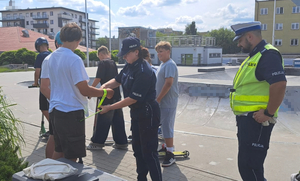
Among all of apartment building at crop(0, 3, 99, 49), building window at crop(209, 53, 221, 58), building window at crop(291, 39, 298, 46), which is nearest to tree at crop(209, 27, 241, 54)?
building window at crop(291, 39, 298, 46)

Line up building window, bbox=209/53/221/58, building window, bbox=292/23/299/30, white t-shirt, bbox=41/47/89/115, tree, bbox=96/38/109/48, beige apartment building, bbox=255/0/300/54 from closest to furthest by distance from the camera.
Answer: white t-shirt, bbox=41/47/89/115 → building window, bbox=209/53/221/58 → beige apartment building, bbox=255/0/300/54 → building window, bbox=292/23/299/30 → tree, bbox=96/38/109/48

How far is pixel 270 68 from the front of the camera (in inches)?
103

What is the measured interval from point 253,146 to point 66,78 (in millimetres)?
2125

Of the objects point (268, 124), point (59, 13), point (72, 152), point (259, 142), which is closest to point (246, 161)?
point (259, 142)

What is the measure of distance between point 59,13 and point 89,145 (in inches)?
3660

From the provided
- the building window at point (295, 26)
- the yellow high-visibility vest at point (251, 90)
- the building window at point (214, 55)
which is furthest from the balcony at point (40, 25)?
the yellow high-visibility vest at point (251, 90)

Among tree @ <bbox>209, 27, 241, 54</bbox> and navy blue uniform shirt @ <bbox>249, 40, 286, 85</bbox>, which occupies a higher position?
tree @ <bbox>209, 27, 241, 54</bbox>

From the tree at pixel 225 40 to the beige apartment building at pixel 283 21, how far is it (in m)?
15.4

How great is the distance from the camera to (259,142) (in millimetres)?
2732

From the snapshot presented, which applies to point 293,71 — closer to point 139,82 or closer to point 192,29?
point 139,82

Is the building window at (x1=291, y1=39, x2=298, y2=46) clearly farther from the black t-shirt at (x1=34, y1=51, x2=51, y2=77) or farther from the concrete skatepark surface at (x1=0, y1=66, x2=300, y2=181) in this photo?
the black t-shirt at (x1=34, y1=51, x2=51, y2=77)

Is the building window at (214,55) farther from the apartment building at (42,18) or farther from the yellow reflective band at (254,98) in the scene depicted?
the apartment building at (42,18)

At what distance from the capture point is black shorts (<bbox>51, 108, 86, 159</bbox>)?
2.99 metres

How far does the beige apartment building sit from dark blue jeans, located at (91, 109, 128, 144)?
5990 cm
